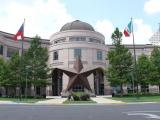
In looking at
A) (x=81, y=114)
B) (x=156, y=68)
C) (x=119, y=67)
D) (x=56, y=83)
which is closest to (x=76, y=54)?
(x=56, y=83)

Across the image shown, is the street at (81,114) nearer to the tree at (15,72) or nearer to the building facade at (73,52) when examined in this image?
the tree at (15,72)

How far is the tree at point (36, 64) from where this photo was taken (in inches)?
2168

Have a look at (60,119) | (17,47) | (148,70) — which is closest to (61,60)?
(17,47)

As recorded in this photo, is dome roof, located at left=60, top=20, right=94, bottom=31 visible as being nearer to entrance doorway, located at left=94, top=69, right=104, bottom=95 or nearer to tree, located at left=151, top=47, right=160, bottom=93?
entrance doorway, located at left=94, top=69, right=104, bottom=95

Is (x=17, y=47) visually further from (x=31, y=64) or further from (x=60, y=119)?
(x=60, y=119)

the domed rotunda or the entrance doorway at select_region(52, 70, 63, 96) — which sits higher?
the domed rotunda

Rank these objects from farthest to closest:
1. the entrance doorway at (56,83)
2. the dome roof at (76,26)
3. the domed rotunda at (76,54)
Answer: the dome roof at (76,26) → the entrance doorway at (56,83) → the domed rotunda at (76,54)

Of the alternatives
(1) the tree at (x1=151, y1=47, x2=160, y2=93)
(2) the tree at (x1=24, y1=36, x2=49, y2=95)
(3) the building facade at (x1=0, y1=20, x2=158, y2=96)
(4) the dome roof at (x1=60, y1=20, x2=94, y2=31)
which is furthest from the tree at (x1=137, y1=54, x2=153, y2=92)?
(4) the dome roof at (x1=60, y1=20, x2=94, y2=31)

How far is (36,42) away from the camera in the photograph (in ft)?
184

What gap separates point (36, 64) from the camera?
181 ft

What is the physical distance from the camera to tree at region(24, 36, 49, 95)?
55062mm

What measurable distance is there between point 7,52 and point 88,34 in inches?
867

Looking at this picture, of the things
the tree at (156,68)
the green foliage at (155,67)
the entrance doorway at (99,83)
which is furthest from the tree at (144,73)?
the entrance doorway at (99,83)

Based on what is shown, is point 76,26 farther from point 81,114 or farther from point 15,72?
point 81,114
